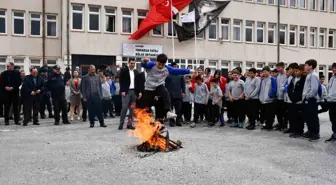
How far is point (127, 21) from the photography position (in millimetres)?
32688

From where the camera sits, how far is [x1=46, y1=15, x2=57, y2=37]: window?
99.8ft

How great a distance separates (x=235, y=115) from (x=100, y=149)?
21.7ft

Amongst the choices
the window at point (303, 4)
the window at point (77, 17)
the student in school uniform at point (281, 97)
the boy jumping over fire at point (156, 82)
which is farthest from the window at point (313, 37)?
the boy jumping over fire at point (156, 82)

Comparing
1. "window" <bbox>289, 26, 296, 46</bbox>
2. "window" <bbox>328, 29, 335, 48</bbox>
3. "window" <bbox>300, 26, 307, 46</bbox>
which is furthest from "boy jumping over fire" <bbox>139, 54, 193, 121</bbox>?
"window" <bbox>328, 29, 335, 48</bbox>

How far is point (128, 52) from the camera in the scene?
104 ft

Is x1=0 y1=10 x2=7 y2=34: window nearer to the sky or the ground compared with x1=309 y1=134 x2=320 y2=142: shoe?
nearer to the sky

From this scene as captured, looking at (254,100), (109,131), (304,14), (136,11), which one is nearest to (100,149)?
(109,131)

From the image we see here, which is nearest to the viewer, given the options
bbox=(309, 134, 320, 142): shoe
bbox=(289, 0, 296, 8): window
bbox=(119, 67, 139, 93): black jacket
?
bbox=(309, 134, 320, 142): shoe

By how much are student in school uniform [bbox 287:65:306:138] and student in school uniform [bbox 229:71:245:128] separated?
228 centimetres

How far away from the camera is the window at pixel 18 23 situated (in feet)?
96.8

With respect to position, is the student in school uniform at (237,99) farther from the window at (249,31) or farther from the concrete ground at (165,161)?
the window at (249,31)

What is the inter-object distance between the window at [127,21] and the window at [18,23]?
7.48m

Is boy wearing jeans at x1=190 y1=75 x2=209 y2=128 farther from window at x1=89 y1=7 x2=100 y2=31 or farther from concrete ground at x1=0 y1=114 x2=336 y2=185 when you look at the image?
window at x1=89 y1=7 x2=100 y2=31

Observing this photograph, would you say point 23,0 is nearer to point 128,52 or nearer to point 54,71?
point 128,52
